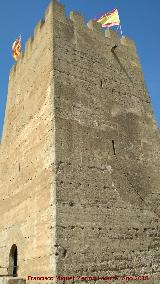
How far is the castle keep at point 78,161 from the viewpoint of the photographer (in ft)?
27.5

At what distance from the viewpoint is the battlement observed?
1152 centimetres

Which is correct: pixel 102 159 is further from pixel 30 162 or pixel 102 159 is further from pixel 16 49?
pixel 16 49

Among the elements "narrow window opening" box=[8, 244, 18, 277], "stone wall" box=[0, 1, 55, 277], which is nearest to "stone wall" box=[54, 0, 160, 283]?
"stone wall" box=[0, 1, 55, 277]

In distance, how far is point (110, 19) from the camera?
13.2m

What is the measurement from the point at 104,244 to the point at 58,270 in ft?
5.11

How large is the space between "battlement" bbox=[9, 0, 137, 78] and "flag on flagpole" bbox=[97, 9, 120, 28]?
0.89 ft

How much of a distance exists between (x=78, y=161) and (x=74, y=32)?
5024 mm

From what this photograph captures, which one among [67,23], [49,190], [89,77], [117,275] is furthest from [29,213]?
[67,23]

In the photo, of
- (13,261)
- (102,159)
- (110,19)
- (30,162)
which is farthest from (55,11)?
(13,261)

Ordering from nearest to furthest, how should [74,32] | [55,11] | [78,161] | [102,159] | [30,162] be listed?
1. [78,161]
2. [102,159]
3. [30,162]
4. [55,11]
5. [74,32]

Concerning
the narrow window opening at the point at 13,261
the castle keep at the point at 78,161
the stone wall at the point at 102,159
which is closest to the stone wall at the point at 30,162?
the castle keep at the point at 78,161

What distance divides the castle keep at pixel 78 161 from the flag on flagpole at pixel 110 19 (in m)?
0.34

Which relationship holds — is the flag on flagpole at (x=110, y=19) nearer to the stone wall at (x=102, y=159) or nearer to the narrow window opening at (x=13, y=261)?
the stone wall at (x=102, y=159)

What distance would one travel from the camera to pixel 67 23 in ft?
38.0
